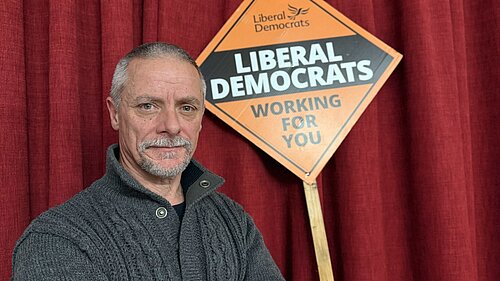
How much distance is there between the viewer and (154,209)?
110cm

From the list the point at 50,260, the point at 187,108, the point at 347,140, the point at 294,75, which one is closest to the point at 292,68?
the point at 294,75

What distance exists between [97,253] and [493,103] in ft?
4.09

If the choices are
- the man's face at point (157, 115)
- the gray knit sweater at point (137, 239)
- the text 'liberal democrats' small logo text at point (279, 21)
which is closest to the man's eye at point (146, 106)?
the man's face at point (157, 115)

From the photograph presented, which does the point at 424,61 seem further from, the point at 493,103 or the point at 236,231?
the point at 236,231

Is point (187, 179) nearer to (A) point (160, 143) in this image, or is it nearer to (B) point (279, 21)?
(A) point (160, 143)

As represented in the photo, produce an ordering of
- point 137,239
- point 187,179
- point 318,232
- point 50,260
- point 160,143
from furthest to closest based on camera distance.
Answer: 1. point 318,232
2. point 187,179
3. point 160,143
4. point 137,239
5. point 50,260

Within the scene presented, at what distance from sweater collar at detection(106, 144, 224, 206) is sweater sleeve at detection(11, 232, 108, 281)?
0.55 ft

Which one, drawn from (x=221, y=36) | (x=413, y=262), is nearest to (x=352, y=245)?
(x=413, y=262)

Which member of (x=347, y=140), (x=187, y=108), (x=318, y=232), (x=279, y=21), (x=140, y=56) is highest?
(x=279, y=21)

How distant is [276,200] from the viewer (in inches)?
62.6

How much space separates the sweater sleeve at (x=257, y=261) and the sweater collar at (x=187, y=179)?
14 cm

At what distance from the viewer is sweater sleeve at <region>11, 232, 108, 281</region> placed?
3.00 feet

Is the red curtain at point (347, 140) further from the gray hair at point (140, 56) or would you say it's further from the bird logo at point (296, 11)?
the gray hair at point (140, 56)

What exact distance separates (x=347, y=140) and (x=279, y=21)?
38 cm
